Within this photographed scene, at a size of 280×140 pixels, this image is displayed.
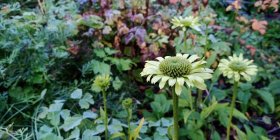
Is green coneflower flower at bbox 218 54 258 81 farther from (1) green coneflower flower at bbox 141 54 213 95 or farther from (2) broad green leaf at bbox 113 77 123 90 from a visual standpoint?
(2) broad green leaf at bbox 113 77 123 90

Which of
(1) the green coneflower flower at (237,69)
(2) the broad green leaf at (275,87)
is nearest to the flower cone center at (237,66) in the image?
(1) the green coneflower flower at (237,69)

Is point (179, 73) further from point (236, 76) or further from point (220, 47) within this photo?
point (220, 47)

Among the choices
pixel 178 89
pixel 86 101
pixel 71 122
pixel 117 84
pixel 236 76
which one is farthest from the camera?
pixel 117 84

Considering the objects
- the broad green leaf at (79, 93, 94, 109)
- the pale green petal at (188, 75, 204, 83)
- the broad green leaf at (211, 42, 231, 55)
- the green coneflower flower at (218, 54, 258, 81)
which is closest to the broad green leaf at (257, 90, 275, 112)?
the broad green leaf at (211, 42, 231, 55)

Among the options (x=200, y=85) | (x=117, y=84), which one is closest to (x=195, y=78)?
(x=200, y=85)

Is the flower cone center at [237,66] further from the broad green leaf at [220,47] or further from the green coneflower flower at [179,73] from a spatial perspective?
the broad green leaf at [220,47]

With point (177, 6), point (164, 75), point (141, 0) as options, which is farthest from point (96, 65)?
point (164, 75)

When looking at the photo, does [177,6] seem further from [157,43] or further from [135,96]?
[135,96]
